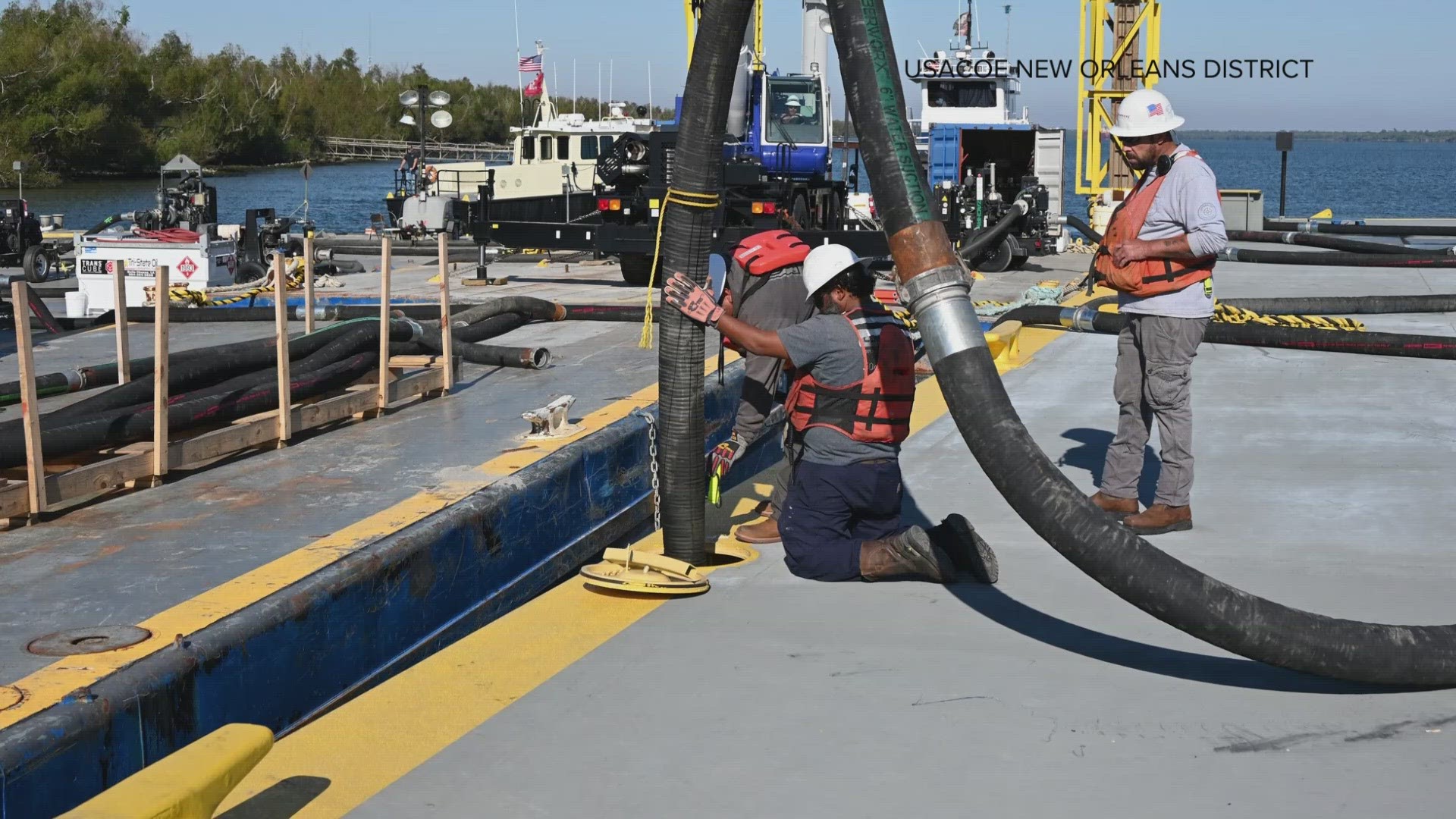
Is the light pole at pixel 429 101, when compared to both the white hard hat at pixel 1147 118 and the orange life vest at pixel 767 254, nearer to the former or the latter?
the orange life vest at pixel 767 254

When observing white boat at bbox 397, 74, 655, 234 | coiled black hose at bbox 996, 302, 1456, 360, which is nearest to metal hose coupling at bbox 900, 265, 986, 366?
coiled black hose at bbox 996, 302, 1456, 360

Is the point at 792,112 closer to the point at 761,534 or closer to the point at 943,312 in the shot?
the point at 761,534

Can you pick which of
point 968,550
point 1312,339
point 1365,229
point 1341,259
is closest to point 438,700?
point 968,550

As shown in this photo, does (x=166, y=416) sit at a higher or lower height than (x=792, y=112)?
lower

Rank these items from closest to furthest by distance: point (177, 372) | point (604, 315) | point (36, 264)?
point (177, 372) → point (604, 315) → point (36, 264)

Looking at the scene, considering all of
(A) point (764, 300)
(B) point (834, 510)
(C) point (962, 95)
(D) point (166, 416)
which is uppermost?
(C) point (962, 95)

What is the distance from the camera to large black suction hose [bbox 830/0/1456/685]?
452cm

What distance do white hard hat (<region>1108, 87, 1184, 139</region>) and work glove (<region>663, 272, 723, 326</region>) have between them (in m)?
1.88

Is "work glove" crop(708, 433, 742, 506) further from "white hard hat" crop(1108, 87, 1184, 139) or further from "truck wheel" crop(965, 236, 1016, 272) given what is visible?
"truck wheel" crop(965, 236, 1016, 272)

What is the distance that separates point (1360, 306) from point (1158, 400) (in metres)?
8.05

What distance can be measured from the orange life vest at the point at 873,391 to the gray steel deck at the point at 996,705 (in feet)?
2.10

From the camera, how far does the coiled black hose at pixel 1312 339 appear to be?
433 inches

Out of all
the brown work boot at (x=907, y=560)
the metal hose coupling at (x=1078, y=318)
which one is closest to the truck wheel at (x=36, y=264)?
the metal hose coupling at (x=1078, y=318)

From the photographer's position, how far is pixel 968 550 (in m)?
5.77
